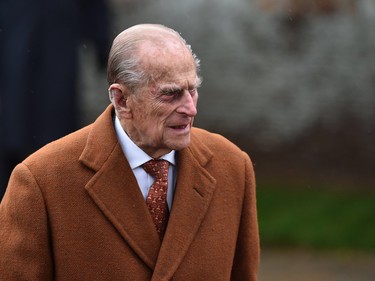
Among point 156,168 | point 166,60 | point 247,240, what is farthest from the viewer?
point 247,240

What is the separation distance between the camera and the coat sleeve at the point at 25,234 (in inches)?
156

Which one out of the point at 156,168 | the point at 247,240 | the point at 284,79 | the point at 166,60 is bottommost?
the point at 284,79

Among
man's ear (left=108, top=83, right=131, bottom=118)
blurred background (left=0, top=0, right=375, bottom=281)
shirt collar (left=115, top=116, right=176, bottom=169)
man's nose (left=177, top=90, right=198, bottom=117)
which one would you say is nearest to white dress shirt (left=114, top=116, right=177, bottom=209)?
shirt collar (left=115, top=116, right=176, bottom=169)

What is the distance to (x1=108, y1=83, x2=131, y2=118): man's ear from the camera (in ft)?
13.0

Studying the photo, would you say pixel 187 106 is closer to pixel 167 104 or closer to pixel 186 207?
pixel 167 104

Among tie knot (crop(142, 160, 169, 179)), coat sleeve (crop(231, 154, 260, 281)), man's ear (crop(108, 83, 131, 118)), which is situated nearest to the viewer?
man's ear (crop(108, 83, 131, 118))

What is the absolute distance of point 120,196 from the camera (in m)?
4.08

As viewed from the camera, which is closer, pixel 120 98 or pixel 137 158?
pixel 120 98

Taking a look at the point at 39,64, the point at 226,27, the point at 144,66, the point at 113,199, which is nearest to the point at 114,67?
the point at 144,66

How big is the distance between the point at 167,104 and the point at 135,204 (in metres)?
0.37

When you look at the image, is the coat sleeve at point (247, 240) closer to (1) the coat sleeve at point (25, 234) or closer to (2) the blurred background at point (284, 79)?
(1) the coat sleeve at point (25, 234)

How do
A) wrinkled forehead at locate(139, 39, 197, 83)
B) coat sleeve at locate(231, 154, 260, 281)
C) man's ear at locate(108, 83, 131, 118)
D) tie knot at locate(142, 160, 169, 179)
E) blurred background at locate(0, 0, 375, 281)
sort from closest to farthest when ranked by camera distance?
wrinkled forehead at locate(139, 39, 197, 83) → man's ear at locate(108, 83, 131, 118) → tie knot at locate(142, 160, 169, 179) → coat sleeve at locate(231, 154, 260, 281) → blurred background at locate(0, 0, 375, 281)

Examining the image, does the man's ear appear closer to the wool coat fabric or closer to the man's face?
the man's face

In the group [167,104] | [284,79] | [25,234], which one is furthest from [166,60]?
[284,79]
